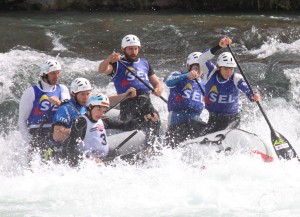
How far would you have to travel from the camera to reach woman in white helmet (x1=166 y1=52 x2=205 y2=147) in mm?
8781

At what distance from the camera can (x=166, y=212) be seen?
6.92 metres

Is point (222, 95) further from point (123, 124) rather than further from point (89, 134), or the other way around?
point (89, 134)

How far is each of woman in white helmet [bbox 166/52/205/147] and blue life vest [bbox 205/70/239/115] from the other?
180 mm

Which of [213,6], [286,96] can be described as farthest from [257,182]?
[213,6]

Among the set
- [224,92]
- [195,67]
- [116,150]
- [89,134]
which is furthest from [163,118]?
[89,134]

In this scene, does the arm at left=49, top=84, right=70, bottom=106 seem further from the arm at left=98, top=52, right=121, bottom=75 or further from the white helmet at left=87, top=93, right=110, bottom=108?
the white helmet at left=87, top=93, right=110, bottom=108

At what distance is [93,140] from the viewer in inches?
306

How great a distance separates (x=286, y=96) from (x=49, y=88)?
5381mm

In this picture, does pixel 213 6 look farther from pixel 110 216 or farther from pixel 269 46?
pixel 110 216

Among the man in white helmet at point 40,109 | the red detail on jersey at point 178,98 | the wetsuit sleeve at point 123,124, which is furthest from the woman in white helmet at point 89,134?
the red detail on jersey at point 178,98

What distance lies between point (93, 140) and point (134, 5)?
12611 mm

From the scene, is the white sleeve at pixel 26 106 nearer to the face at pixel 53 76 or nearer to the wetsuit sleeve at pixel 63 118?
the face at pixel 53 76

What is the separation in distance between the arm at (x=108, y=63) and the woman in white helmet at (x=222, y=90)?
1.22 metres

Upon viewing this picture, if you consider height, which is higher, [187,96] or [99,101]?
[99,101]
